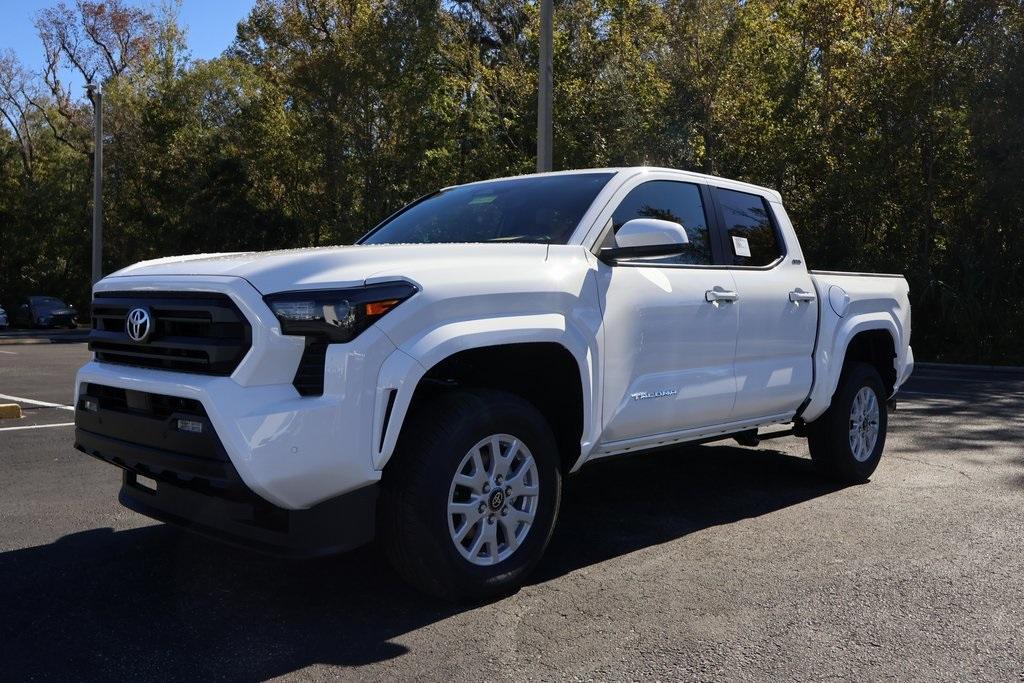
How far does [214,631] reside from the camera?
3789mm

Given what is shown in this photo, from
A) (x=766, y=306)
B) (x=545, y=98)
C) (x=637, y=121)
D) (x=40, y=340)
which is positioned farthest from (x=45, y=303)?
(x=766, y=306)

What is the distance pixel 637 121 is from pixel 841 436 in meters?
18.5

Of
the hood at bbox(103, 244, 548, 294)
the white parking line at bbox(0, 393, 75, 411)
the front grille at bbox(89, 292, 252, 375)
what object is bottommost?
the white parking line at bbox(0, 393, 75, 411)

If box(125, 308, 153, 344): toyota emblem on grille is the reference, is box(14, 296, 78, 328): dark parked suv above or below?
below

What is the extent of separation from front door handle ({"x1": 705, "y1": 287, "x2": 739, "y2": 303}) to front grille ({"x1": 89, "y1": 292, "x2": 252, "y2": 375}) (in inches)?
101

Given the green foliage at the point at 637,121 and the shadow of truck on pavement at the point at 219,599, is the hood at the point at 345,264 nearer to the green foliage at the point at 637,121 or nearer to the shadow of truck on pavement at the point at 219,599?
the shadow of truck on pavement at the point at 219,599

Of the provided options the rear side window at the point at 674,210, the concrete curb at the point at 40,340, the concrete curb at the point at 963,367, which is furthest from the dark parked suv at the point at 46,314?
the rear side window at the point at 674,210

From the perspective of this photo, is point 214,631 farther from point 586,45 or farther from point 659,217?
point 586,45

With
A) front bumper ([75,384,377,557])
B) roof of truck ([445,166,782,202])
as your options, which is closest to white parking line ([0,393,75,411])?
roof of truck ([445,166,782,202])

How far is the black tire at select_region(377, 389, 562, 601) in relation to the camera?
3.83 metres

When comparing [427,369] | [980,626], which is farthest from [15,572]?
[980,626]

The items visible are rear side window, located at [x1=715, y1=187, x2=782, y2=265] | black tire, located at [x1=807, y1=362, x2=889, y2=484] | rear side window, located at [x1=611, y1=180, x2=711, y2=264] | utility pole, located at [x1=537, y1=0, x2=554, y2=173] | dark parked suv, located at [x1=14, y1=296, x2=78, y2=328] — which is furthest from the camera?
dark parked suv, located at [x1=14, y1=296, x2=78, y2=328]

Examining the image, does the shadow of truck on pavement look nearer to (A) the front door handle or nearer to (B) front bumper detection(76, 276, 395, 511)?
(B) front bumper detection(76, 276, 395, 511)

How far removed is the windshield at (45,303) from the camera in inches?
1412
